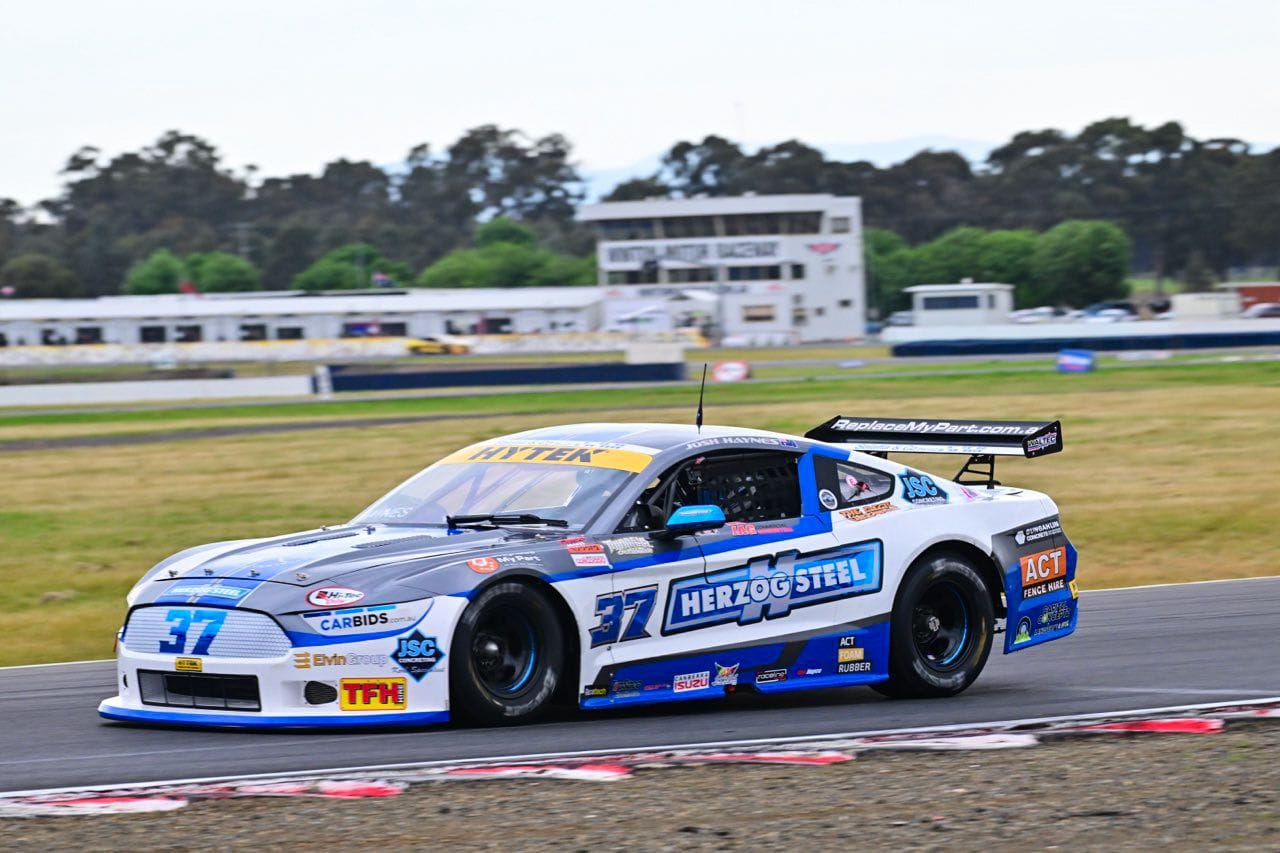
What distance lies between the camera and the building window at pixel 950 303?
81.9m

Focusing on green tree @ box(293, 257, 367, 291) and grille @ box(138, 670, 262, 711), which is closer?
grille @ box(138, 670, 262, 711)

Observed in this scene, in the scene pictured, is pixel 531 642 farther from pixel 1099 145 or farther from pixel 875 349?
pixel 1099 145

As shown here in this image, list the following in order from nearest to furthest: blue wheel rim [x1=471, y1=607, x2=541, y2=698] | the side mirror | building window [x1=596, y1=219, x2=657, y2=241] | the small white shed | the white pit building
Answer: blue wheel rim [x1=471, y1=607, x2=541, y2=698]
the side mirror
the small white shed
the white pit building
building window [x1=596, y1=219, x2=657, y2=241]

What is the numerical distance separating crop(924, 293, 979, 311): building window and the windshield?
7573 cm

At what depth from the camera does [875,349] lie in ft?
238

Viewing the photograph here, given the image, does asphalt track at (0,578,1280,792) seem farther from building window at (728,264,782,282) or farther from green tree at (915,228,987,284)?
green tree at (915,228,987,284)

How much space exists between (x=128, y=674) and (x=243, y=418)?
3161 cm

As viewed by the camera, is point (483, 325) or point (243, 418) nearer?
point (243, 418)

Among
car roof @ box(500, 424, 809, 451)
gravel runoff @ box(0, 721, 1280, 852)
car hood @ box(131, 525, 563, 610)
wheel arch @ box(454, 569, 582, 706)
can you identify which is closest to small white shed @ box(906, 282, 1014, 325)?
car roof @ box(500, 424, 809, 451)

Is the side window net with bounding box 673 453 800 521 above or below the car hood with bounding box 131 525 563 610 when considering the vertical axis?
above

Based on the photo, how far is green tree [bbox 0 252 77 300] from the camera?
115 metres

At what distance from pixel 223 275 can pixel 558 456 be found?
375 feet

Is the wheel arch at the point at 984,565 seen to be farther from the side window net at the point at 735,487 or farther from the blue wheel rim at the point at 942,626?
the side window net at the point at 735,487

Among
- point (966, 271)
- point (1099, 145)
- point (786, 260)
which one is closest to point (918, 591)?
point (786, 260)
